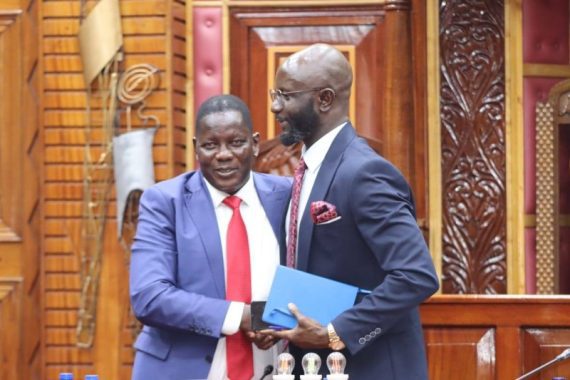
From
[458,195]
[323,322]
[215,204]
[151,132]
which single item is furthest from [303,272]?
[458,195]

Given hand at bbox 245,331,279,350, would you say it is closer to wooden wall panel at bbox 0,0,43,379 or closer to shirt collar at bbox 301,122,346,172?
shirt collar at bbox 301,122,346,172

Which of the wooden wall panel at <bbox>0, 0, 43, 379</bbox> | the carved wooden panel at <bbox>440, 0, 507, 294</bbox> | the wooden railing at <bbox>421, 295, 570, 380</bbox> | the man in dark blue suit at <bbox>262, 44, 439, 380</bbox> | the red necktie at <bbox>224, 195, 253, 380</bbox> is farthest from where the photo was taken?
the carved wooden panel at <bbox>440, 0, 507, 294</bbox>

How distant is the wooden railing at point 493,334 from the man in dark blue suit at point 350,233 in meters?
1.35

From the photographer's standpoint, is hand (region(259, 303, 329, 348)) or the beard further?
the beard

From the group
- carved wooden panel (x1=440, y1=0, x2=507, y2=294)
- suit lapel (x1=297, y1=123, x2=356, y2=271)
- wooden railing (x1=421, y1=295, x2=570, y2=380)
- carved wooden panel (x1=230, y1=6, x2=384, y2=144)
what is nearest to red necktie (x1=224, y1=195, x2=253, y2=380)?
suit lapel (x1=297, y1=123, x2=356, y2=271)

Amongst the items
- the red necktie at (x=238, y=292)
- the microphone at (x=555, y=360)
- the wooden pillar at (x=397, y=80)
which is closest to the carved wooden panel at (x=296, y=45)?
the wooden pillar at (x=397, y=80)

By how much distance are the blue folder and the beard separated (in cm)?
41

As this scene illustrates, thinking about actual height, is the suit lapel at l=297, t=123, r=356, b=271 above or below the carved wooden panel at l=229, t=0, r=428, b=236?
below

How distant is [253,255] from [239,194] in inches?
8.2

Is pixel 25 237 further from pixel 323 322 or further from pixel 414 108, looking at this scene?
pixel 323 322

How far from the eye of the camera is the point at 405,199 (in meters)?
4.38

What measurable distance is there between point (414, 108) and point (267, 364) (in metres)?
3.74

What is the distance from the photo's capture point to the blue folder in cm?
432

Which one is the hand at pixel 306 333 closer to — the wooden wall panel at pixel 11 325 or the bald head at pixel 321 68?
the bald head at pixel 321 68
